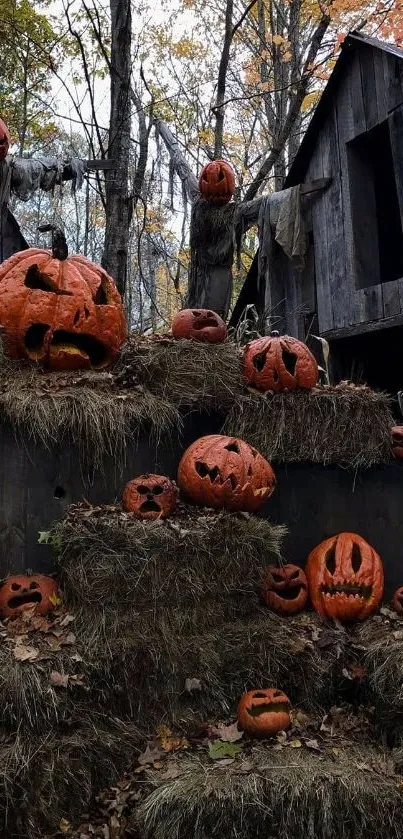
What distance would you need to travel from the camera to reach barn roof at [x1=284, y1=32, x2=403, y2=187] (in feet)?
27.9

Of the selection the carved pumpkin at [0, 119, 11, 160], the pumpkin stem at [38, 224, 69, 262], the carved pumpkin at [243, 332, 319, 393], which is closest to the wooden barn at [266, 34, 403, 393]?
the carved pumpkin at [243, 332, 319, 393]

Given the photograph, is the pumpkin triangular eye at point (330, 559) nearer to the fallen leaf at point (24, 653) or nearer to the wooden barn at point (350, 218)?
the fallen leaf at point (24, 653)

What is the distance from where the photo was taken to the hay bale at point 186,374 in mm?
5828

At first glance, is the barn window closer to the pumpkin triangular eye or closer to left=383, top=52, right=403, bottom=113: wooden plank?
left=383, top=52, right=403, bottom=113: wooden plank

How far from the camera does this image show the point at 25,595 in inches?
187

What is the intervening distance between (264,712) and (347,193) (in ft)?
21.2

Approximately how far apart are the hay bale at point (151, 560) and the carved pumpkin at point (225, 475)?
294 mm

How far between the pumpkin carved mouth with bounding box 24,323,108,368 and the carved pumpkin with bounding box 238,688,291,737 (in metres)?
2.94

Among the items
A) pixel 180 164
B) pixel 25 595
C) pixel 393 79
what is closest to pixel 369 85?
Answer: pixel 393 79

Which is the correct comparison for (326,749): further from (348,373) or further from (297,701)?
(348,373)

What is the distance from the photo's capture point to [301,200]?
941 cm

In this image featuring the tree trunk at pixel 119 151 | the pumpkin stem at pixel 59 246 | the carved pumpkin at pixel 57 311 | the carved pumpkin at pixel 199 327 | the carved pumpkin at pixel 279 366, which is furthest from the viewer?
the tree trunk at pixel 119 151

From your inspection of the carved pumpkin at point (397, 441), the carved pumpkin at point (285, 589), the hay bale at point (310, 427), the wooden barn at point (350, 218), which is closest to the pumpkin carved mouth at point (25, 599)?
the carved pumpkin at point (285, 589)

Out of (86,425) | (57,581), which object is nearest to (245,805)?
(57,581)
